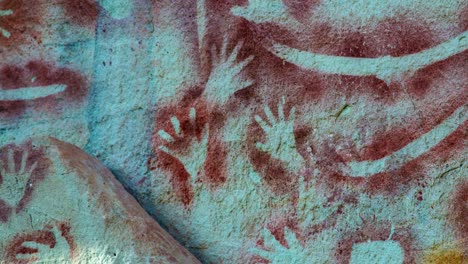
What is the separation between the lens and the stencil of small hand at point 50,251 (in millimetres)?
1189

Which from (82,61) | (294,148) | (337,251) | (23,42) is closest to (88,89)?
(82,61)

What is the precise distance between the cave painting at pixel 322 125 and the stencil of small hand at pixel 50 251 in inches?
8.6

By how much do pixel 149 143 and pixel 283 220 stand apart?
296 millimetres

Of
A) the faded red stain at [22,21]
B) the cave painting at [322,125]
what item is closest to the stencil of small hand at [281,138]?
the cave painting at [322,125]

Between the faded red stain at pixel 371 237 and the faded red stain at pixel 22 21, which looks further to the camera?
the faded red stain at pixel 22 21

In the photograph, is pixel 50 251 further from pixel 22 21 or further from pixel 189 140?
pixel 22 21

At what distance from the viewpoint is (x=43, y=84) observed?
134cm

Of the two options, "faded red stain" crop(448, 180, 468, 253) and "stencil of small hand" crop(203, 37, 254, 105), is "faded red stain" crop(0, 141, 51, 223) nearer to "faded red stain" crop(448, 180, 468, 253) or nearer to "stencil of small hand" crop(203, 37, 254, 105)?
"stencil of small hand" crop(203, 37, 254, 105)

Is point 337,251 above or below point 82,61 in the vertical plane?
below

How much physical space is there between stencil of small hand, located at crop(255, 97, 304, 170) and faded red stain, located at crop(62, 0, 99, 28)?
0.38 metres

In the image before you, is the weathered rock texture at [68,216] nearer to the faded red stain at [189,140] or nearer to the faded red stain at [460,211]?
the faded red stain at [189,140]

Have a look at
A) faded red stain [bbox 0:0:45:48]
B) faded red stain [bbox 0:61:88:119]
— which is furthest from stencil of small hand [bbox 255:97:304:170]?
faded red stain [bbox 0:0:45:48]

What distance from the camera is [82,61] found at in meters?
1.34

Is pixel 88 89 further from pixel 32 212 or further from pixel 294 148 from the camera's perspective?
pixel 294 148
